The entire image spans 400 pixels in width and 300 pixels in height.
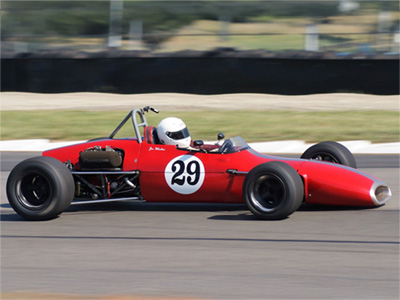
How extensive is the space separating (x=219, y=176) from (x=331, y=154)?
1.57 metres

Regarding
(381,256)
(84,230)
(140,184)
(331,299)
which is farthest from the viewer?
(140,184)

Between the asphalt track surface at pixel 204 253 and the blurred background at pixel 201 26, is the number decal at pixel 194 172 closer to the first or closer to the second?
the asphalt track surface at pixel 204 253

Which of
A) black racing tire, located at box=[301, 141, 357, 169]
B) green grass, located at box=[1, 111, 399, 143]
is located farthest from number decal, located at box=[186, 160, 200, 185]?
green grass, located at box=[1, 111, 399, 143]

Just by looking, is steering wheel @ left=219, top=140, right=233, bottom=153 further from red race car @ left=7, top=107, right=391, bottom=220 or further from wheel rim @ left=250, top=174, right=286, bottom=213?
wheel rim @ left=250, top=174, right=286, bottom=213

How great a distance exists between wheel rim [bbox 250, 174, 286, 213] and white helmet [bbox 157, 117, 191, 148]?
1.09 m

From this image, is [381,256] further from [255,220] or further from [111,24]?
[111,24]

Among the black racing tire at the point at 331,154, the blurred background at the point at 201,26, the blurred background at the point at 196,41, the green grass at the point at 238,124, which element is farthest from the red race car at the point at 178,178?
the blurred background at the point at 201,26

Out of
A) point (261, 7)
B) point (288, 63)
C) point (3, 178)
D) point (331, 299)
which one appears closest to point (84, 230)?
point (331, 299)

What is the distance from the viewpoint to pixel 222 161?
22.7 ft

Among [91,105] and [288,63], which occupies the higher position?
[288,63]

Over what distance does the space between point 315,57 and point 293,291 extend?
14258 millimetres

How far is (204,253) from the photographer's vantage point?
557 cm

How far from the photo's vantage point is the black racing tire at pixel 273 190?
6324 millimetres

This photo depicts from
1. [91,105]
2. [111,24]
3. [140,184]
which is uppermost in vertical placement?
[111,24]
